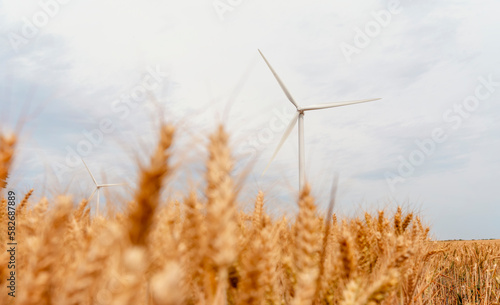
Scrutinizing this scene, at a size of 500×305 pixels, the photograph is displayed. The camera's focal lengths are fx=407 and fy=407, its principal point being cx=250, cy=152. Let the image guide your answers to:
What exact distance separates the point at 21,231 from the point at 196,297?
4.18ft

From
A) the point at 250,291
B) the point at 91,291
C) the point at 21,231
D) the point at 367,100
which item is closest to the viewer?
the point at 91,291

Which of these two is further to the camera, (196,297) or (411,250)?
(411,250)

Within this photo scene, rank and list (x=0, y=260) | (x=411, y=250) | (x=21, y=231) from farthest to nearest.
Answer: (x=411, y=250) → (x=21, y=231) → (x=0, y=260)

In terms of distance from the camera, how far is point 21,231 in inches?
104

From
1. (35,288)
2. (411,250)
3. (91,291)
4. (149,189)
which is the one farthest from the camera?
(411,250)

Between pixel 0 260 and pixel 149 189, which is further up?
pixel 149 189

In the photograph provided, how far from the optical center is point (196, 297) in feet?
7.52

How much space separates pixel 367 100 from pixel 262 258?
12.9m

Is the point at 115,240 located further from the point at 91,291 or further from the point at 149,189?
the point at 91,291

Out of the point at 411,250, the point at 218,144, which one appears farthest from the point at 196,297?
the point at 411,250

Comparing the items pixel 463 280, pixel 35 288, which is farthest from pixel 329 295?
pixel 463 280

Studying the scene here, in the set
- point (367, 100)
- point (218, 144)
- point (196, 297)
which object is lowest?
point (196, 297)

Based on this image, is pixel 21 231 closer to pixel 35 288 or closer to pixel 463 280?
pixel 35 288

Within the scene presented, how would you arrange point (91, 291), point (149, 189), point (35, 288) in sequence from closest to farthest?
point (35, 288) < point (149, 189) < point (91, 291)
